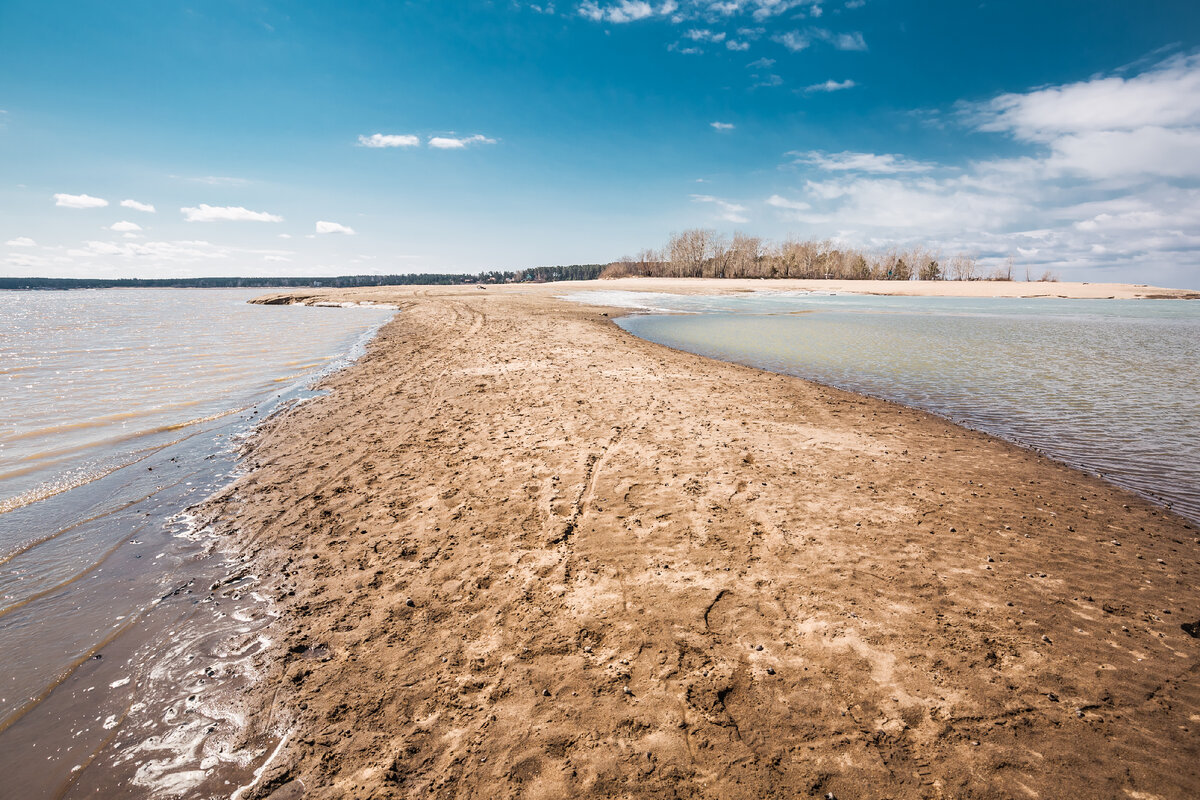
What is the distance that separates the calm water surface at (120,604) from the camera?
2922 mm

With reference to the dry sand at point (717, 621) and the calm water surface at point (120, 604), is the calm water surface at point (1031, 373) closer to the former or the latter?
the dry sand at point (717, 621)

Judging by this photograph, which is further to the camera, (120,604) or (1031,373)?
(1031,373)

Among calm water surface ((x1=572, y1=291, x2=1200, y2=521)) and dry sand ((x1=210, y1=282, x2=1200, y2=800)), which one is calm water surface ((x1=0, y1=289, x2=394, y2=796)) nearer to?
dry sand ((x1=210, y1=282, x2=1200, y2=800))

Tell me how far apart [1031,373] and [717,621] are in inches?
646

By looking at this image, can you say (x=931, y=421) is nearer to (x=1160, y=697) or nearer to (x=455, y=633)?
(x=1160, y=697)

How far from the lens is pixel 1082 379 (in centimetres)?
1368

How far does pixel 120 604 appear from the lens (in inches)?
170

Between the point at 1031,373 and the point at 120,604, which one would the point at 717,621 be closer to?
the point at 120,604

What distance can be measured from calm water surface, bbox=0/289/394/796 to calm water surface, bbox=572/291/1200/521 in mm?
10558

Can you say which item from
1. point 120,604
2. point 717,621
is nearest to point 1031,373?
point 717,621

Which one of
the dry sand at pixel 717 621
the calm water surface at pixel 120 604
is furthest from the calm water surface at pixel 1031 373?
the calm water surface at pixel 120 604

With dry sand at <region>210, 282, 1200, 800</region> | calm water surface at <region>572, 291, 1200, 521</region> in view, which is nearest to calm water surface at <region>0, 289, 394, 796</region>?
dry sand at <region>210, 282, 1200, 800</region>

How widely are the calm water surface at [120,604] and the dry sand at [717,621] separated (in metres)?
0.38

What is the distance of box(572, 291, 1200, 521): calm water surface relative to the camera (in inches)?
321
